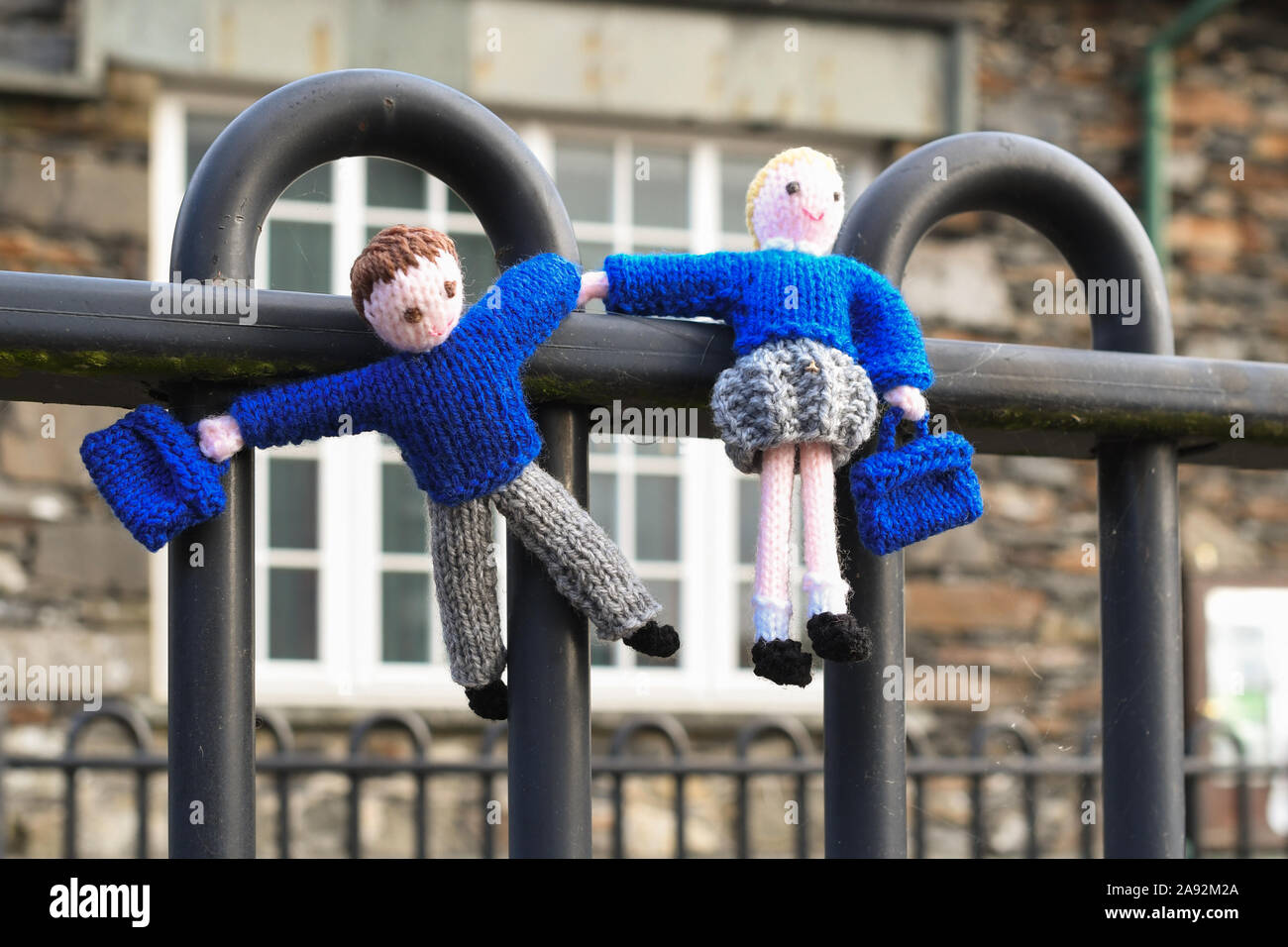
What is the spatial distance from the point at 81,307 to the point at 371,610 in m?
4.61

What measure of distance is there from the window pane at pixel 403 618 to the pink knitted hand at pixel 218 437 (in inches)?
180

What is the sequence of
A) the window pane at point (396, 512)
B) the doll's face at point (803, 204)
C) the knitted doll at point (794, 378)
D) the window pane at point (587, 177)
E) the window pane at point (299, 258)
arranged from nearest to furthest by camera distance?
the knitted doll at point (794, 378)
the doll's face at point (803, 204)
the window pane at point (299, 258)
the window pane at point (396, 512)
the window pane at point (587, 177)

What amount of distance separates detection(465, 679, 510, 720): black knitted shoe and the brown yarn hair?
1.05 feet

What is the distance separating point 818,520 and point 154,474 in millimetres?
519

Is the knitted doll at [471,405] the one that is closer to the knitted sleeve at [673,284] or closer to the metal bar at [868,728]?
the knitted sleeve at [673,284]

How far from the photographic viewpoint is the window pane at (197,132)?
534cm

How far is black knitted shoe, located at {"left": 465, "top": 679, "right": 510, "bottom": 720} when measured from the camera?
43.7 inches

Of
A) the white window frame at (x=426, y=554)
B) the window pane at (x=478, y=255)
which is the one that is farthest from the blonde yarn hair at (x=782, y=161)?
the window pane at (x=478, y=255)

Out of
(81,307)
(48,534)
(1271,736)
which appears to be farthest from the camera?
(1271,736)

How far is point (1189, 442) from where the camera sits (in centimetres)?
132

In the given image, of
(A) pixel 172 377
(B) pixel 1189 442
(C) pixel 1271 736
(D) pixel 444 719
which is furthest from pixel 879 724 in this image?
(C) pixel 1271 736

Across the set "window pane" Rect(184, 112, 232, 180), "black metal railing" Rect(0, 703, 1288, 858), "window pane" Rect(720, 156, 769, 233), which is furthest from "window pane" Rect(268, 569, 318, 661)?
"window pane" Rect(720, 156, 769, 233)

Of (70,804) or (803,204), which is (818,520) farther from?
(70,804)
